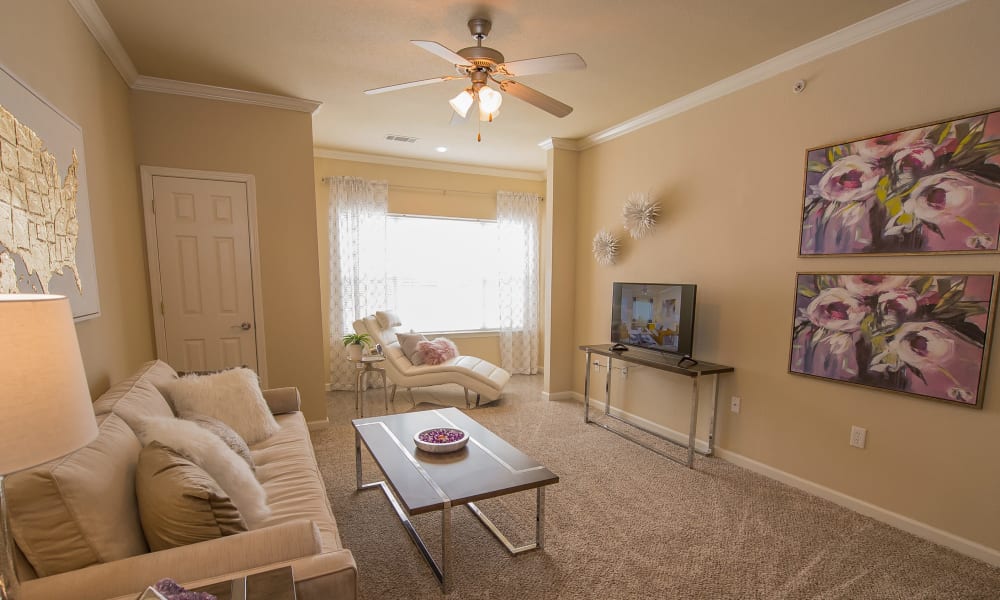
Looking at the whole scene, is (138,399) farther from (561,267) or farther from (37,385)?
(561,267)

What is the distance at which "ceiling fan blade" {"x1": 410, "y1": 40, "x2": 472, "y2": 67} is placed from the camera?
1.92 metres

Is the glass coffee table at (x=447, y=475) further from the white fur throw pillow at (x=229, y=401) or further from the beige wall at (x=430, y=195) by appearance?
the beige wall at (x=430, y=195)

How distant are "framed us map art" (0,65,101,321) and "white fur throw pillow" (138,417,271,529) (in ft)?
2.00

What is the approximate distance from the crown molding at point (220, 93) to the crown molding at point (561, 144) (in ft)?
7.14

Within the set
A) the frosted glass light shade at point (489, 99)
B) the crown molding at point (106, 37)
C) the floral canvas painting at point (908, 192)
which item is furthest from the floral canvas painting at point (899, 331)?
the crown molding at point (106, 37)

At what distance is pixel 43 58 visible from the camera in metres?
1.79

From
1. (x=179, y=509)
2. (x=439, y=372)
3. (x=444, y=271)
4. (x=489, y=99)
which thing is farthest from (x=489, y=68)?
(x=444, y=271)

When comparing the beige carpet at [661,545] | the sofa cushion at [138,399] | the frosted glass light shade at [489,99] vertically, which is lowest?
the beige carpet at [661,545]

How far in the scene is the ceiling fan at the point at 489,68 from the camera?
2025 millimetres

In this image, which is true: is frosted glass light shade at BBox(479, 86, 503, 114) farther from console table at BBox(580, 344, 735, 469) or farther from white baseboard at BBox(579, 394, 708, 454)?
white baseboard at BBox(579, 394, 708, 454)

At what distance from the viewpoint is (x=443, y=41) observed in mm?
2643

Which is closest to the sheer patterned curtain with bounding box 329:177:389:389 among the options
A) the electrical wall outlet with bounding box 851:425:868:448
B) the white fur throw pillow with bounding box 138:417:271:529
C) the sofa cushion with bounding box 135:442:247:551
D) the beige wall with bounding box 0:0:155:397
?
the beige wall with bounding box 0:0:155:397

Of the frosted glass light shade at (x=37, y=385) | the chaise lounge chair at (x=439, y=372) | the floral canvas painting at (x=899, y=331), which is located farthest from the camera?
the chaise lounge chair at (x=439, y=372)

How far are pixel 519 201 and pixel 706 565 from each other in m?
4.64
